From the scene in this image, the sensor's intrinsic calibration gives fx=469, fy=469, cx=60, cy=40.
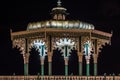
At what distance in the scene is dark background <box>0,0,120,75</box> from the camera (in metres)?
17.7

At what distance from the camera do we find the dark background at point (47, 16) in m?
17.7

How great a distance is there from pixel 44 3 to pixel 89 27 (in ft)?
13.5

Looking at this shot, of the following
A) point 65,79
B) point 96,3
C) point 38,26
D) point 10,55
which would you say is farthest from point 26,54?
point 96,3

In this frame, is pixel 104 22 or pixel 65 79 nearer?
pixel 65 79

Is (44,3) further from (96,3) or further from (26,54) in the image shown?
(26,54)

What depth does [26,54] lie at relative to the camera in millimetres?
14664

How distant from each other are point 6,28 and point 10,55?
A: 1.04 meters

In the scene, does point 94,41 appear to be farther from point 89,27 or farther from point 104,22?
point 104,22

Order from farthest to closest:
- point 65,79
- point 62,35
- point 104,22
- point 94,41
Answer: point 104,22
point 94,41
point 62,35
point 65,79

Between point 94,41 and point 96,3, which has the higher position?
point 96,3

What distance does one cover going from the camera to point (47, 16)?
59.3ft

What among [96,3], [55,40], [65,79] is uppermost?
[96,3]

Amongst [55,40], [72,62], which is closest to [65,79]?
[55,40]

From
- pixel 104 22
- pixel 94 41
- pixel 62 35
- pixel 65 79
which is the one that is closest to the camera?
pixel 65 79
